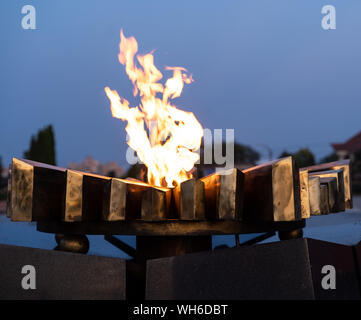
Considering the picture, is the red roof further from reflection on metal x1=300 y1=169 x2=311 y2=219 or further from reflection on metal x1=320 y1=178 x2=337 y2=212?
reflection on metal x1=300 y1=169 x2=311 y2=219

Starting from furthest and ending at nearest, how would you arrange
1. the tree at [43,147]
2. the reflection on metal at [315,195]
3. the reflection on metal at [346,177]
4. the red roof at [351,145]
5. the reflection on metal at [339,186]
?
1. the red roof at [351,145]
2. the tree at [43,147]
3. the reflection on metal at [346,177]
4. the reflection on metal at [339,186]
5. the reflection on metal at [315,195]

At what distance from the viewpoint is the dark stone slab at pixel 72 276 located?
9.64 ft

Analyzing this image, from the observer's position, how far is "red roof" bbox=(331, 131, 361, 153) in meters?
37.3

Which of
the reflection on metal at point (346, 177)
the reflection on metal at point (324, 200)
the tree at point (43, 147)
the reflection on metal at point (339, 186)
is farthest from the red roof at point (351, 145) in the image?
the reflection on metal at point (324, 200)

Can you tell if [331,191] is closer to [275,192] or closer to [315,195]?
[315,195]

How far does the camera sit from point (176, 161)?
3.81 meters

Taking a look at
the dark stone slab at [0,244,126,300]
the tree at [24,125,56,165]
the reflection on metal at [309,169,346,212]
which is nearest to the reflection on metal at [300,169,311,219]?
the reflection on metal at [309,169,346,212]

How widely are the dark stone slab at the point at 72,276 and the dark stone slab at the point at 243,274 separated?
27 centimetres

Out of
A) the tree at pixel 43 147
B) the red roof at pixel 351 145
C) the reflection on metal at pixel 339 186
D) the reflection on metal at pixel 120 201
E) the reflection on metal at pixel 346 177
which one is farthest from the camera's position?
the red roof at pixel 351 145

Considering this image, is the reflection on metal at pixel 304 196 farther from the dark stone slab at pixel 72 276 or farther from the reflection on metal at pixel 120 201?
the dark stone slab at pixel 72 276

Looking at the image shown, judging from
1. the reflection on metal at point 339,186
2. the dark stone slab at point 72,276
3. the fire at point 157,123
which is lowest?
the dark stone slab at point 72,276

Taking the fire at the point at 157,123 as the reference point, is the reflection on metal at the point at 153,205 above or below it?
below

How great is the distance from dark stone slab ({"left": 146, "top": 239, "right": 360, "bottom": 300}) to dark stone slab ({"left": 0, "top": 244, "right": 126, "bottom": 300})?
268mm
